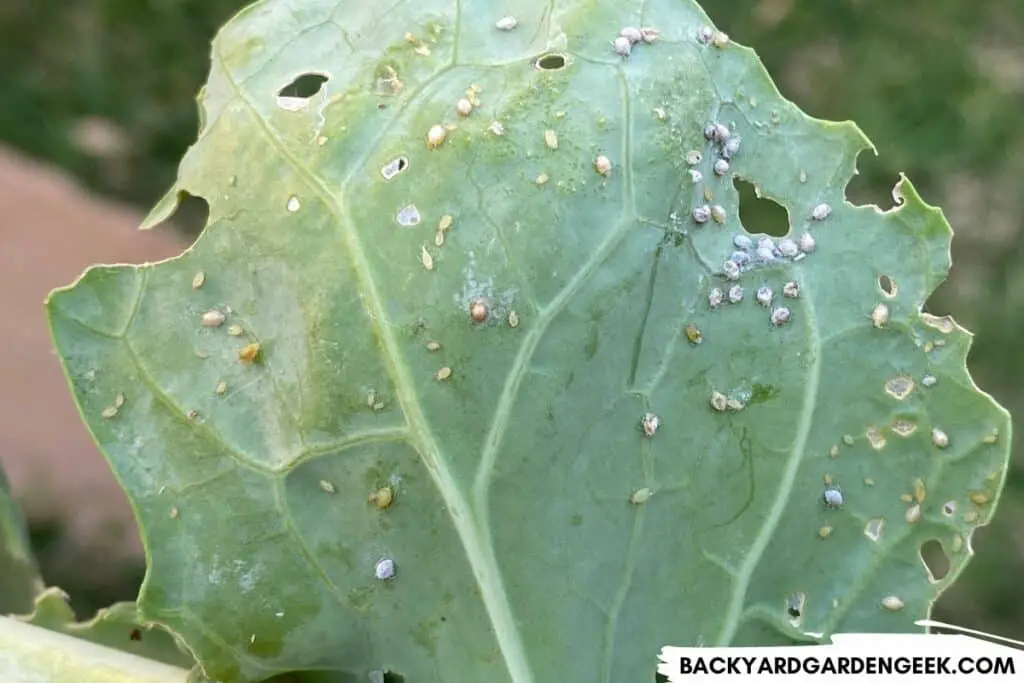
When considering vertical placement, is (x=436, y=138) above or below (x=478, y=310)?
above

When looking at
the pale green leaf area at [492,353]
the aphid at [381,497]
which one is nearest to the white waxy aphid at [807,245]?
the pale green leaf area at [492,353]

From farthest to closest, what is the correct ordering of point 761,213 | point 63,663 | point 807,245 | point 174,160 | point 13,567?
point 174,160
point 761,213
point 13,567
point 63,663
point 807,245

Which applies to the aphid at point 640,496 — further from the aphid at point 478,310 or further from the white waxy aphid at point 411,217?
the white waxy aphid at point 411,217

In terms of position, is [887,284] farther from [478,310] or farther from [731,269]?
[478,310]

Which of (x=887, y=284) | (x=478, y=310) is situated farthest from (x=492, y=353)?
(x=887, y=284)

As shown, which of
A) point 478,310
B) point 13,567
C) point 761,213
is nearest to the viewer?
point 478,310

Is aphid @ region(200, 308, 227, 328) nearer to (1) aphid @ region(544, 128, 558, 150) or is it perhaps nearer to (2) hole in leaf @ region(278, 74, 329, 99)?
(2) hole in leaf @ region(278, 74, 329, 99)
